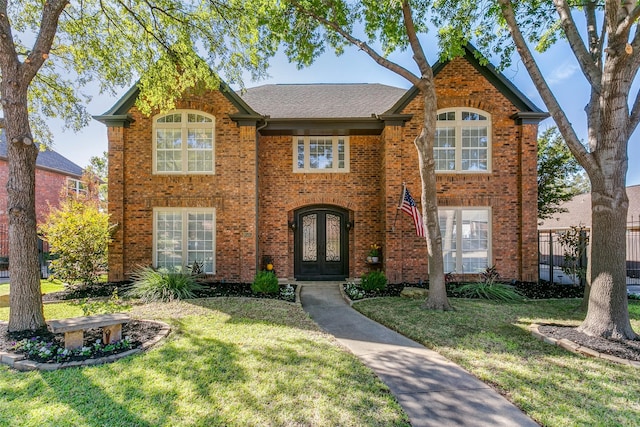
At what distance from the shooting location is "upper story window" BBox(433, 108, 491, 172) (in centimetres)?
954

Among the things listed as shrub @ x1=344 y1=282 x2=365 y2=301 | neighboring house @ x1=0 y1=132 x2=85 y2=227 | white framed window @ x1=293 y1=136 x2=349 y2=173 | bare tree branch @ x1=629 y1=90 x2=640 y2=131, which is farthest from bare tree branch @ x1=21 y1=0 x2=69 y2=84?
neighboring house @ x1=0 y1=132 x2=85 y2=227

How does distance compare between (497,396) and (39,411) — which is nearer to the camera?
(39,411)

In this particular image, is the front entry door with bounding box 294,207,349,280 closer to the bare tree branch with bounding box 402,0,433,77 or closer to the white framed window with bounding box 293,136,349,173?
the white framed window with bounding box 293,136,349,173

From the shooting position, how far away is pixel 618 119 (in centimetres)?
474

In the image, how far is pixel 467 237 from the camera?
9602mm

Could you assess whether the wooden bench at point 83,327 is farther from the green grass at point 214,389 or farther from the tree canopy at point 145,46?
the tree canopy at point 145,46

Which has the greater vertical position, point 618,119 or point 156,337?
point 618,119

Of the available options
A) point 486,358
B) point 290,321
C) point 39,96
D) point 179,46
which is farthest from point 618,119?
point 39,96

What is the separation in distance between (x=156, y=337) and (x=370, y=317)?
3908 mm

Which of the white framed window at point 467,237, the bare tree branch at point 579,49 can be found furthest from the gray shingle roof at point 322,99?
the bare tree branch at point 579,49

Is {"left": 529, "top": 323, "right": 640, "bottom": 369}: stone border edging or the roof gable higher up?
the roof gable

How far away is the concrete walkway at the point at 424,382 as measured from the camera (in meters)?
2.91

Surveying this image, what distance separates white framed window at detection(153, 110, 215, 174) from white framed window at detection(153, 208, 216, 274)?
1373 mm

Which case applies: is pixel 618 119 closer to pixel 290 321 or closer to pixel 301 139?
pixel 290 321
